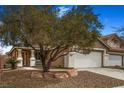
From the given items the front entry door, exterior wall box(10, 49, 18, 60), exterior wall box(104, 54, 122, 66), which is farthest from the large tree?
exterior wall box(104, 54, 122, 66)

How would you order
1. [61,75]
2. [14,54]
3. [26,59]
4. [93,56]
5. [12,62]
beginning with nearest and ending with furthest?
[61,75], [12,62], [14,54], [26,59], [93,56]

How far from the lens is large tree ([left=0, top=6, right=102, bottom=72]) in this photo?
11.8 meters

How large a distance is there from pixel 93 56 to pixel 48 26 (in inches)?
416

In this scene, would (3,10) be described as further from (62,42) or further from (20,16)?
(62,42)

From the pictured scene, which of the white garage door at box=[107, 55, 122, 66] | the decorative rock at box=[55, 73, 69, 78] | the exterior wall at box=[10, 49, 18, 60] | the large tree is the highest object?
the large tree

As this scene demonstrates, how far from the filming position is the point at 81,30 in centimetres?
1252

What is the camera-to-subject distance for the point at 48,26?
11828 mm

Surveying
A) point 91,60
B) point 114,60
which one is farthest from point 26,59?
point 114,60

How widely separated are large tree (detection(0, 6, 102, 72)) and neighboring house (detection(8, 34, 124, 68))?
4.57 metres

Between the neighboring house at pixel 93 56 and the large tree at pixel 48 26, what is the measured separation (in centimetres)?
457

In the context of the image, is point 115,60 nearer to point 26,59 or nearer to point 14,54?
point 26,59

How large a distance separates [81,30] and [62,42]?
1.22 m

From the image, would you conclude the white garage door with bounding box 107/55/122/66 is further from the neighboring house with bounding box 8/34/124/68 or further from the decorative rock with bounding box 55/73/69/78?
the decorative rock with bounding box 55/73/69/78

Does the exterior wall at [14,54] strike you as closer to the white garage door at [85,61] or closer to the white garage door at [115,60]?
the white garage door at [85,61]
